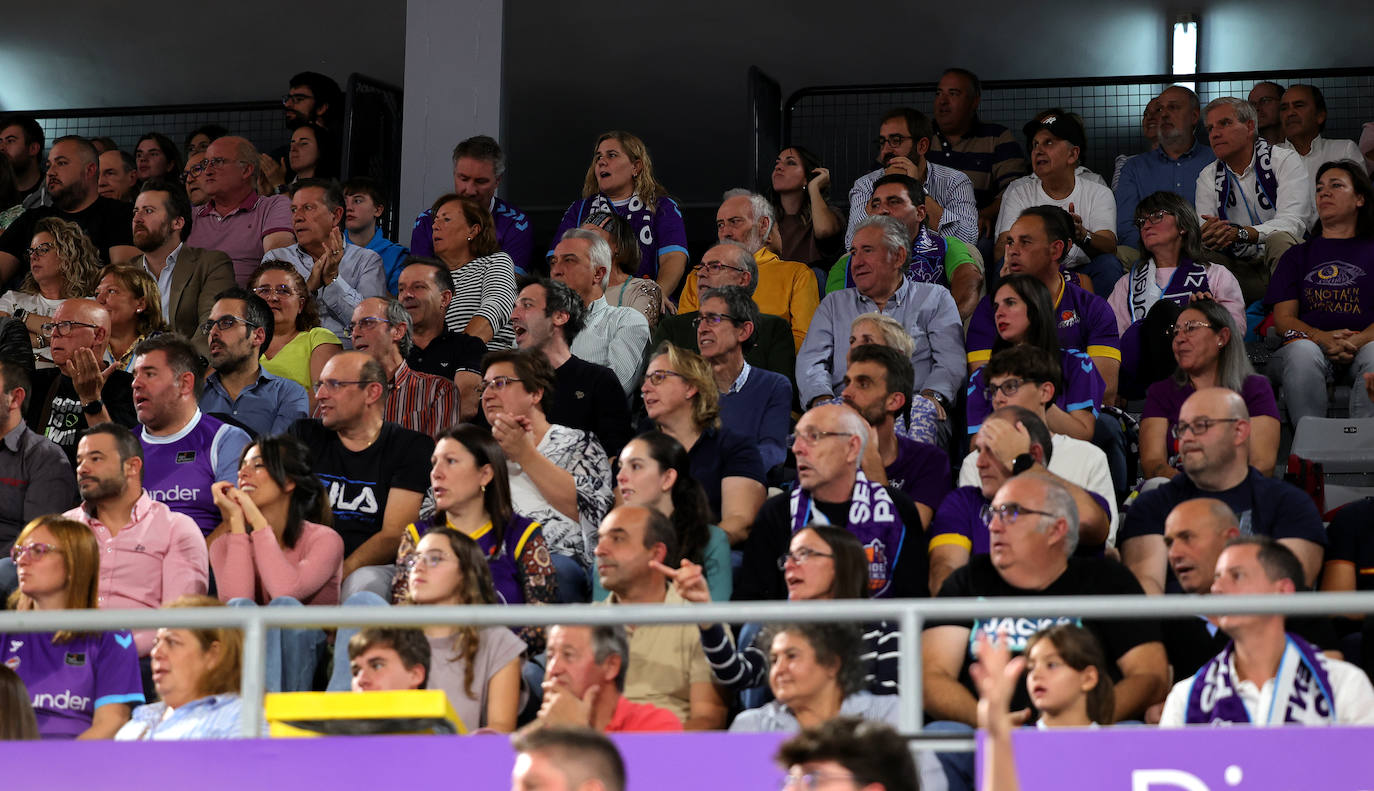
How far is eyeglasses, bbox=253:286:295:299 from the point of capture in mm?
6387

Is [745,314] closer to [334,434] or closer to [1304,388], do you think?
[334,434]

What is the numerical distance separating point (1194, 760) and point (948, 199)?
466cm

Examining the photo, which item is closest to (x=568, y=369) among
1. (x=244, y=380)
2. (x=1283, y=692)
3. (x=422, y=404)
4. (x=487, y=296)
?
(x=422, y=404)

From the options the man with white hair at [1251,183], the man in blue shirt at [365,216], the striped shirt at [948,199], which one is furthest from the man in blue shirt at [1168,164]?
the man in blue shirt at [365,216]

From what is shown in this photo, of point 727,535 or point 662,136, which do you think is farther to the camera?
point 662,136

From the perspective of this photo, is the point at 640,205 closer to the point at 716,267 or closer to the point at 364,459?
the point at 716,267

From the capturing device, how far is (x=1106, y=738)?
10.4 feet

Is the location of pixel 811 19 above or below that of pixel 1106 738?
above

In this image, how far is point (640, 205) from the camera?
7.32m

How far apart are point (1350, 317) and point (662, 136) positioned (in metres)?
4.85

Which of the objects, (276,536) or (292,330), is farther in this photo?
(292,330)

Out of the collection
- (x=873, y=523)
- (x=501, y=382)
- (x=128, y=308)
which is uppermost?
(x=128, y=308)

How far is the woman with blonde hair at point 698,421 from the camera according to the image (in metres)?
5.15

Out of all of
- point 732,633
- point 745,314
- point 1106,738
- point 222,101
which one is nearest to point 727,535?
point 732,633
